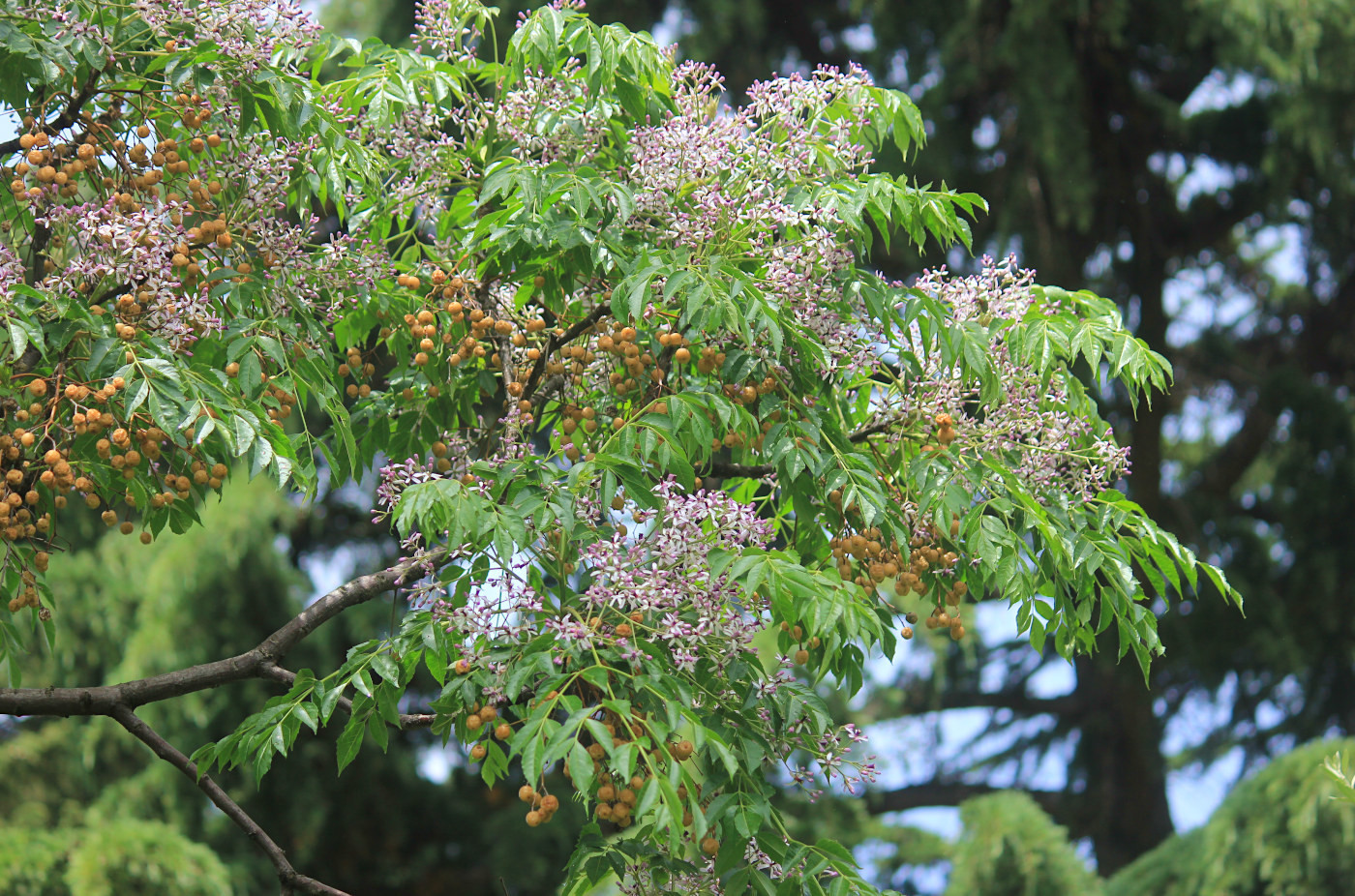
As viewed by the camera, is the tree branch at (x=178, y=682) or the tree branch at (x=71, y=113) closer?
the tree branch at (x=71, y=113)

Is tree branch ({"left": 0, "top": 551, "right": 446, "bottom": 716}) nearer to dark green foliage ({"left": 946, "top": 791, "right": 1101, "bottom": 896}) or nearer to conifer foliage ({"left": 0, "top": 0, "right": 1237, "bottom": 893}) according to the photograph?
conifer foliage ({"left": 0, "top": 0, "right": 1237, "bottom": 893})

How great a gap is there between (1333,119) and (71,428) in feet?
25.3

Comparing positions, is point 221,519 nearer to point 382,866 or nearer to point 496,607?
point 382,866

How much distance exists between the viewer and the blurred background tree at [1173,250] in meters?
8.10

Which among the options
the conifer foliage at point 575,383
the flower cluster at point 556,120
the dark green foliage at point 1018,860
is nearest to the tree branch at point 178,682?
the conifer foliage at point 575,383

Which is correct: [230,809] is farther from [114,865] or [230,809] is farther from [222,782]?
[222,782]

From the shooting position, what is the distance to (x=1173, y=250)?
9570mm

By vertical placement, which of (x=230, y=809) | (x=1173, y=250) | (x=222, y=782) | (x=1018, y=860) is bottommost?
(x=230, y=809)

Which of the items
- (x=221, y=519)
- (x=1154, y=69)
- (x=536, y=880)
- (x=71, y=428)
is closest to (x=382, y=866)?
(x=536, y=880)

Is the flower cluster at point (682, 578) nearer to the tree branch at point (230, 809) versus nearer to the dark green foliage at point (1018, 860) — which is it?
the tree branch at point (230, 809)

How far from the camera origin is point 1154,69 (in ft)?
29.3

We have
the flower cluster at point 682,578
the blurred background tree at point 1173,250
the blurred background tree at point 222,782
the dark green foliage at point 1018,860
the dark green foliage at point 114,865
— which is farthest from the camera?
the blurred background tree at point 1173,250

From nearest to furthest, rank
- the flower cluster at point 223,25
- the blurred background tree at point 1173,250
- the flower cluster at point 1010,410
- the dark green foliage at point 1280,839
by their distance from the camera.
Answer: the flower cluster at point 223,25, the flower cluster at point 1010,410, the dark green foliage at point 1280,839, the blurred background tree at point 1173,250

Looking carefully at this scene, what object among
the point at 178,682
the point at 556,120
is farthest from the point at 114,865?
the point at 556,120
